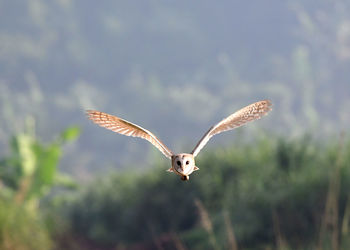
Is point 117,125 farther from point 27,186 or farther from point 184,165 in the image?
point 27,186

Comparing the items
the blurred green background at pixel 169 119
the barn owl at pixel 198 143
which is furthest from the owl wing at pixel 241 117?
the blurred green background at pixel 169 119

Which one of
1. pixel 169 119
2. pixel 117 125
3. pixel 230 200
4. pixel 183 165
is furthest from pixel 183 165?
pixel 169 119

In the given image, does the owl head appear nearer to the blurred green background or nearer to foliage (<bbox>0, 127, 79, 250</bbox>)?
the blurred green background

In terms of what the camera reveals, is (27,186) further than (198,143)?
Yes

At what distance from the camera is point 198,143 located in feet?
3.03

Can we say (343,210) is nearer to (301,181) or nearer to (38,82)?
(301,181)

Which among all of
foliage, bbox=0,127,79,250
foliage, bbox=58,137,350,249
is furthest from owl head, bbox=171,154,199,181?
foliage, bbox=0,127,79,250

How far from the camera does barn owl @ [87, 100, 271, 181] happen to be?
903mm

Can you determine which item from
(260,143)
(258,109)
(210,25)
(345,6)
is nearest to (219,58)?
(210,25)

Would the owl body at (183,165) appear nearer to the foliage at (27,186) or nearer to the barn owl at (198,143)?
the barn owl at (198,143)

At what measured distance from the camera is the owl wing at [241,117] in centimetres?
96

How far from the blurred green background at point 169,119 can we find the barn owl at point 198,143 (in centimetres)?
96

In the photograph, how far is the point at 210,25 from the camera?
3676 inches

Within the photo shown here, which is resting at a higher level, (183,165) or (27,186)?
(27,186)
